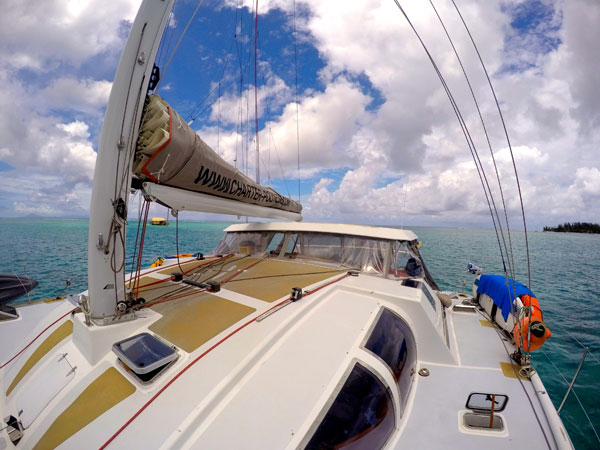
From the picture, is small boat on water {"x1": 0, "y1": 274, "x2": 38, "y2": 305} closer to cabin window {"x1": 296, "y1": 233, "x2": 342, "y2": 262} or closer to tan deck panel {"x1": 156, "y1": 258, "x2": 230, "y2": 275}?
tan deck panel {"x1": 156, "y1": 258, "x2": 230, "y2": 275}

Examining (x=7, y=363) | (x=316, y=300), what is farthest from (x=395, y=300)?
(x=7, y=363)

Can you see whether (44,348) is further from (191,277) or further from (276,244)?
(276,244)

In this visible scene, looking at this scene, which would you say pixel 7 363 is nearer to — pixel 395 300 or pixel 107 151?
pixel 107 151

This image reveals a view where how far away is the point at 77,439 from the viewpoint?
5.57ft

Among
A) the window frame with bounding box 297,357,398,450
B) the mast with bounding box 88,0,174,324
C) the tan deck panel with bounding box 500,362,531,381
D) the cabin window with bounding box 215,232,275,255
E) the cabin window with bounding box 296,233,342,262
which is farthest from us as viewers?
the cabin window with bounding box 215,232,275,255

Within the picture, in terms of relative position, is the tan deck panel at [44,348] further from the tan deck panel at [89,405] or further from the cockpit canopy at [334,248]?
the cockpit canopy at [334,248]

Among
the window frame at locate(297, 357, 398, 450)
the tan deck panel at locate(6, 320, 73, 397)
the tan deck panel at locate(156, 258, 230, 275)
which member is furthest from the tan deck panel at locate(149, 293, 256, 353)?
the tan deck panel at locate(156, 258, 230, 275)

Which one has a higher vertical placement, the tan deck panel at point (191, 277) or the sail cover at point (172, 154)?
the sail cover at point (172, 154)

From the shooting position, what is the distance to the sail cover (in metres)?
2.41

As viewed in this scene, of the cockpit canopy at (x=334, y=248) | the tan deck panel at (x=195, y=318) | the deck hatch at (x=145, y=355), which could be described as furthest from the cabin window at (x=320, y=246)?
the deck hatch at (x=145, y=355)

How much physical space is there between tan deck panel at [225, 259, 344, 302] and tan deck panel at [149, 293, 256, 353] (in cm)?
39

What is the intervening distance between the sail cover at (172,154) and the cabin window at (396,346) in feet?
7.91

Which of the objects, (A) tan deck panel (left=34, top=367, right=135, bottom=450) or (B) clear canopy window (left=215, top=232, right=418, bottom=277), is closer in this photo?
(A) tan deck panel (left=34, top=367, right=135, bottom=450)

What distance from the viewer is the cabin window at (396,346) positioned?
98.5 inches
